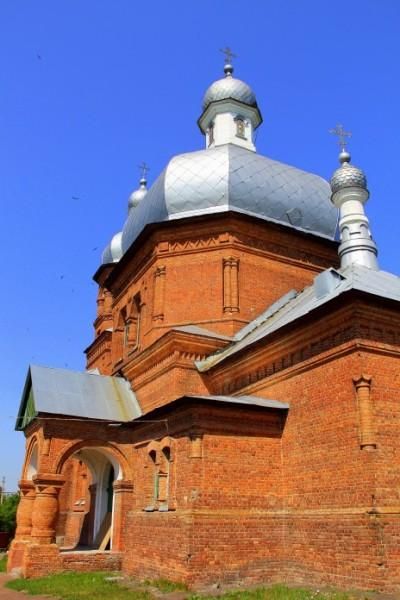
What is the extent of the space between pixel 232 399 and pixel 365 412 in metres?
2.38

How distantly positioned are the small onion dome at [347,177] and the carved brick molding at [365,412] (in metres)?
6.36

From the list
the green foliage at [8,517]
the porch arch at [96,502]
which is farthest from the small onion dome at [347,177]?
the green foliage at [8,517]

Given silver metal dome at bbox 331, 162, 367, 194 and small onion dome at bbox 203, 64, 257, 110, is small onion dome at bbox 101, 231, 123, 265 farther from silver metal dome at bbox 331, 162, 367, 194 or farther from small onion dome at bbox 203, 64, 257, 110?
silver metal dome at bbox 331, 162, 367, 194

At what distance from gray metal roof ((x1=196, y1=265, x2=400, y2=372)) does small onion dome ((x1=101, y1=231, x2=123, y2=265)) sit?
343 inches

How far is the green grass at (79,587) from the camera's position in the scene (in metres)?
8.33

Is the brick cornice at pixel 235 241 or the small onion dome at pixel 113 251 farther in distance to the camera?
the small onion dome at pixel 113 251

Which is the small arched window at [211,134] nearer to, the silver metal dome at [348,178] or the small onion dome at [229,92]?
the small onion dome at [229,92]

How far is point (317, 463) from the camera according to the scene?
27.4 feet

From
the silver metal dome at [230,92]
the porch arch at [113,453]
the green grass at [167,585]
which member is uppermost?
the silver metal dome at [230,92]

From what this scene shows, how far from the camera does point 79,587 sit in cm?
930

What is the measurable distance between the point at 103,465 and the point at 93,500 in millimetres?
999

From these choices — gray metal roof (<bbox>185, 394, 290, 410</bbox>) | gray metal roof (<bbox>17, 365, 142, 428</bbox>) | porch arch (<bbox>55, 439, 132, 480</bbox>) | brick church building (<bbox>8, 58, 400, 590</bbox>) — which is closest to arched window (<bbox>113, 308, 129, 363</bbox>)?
brick church building (<bbox>8, 58, 400, 590</bbox>)

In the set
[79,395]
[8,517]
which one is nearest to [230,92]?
[79,395]

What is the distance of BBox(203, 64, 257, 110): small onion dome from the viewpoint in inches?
683
